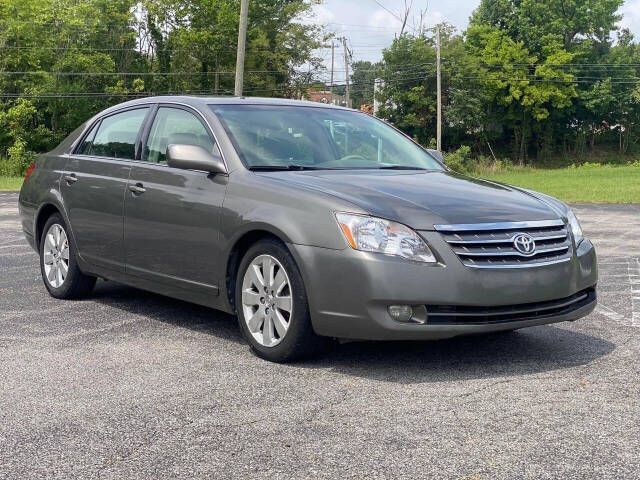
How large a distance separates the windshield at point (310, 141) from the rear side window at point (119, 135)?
0.89 m

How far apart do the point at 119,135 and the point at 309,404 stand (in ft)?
11.5

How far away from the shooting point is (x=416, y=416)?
4.38m

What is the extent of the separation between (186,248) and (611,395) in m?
2.85

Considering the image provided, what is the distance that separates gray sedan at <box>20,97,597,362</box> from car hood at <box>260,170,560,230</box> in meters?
0.02

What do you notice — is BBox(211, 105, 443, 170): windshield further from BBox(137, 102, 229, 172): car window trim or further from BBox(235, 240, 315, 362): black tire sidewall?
BBox(235, 240, 315, 362): black tire sidewall

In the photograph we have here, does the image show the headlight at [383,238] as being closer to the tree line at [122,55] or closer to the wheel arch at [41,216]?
the wheel arch at [41,216]

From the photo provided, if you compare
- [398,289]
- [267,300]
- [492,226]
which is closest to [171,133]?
[267,300]

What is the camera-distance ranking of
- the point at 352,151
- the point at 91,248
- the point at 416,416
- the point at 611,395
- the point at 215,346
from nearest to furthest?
the point at 416,416 < the point at 611,395 < the point at 215,346 < the point at 352,151 < the point at 91,248

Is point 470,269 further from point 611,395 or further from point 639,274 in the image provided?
point 639,274

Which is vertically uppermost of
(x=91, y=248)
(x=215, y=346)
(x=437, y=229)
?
(x=437, y=229)

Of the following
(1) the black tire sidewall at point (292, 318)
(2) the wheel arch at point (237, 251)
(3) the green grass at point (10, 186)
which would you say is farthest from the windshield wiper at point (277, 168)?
(3) the green grass at point (10, 186)

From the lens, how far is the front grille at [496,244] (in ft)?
16.7

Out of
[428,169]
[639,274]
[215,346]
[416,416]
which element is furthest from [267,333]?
[639,274]

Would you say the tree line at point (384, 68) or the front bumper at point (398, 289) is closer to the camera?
the front bumper at point (398, 289)
